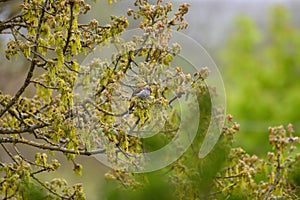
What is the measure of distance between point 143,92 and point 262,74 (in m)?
9.59

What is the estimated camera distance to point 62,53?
2.64 m

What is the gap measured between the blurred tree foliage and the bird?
733cm

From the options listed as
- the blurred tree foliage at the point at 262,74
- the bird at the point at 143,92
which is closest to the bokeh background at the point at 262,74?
the blurred tree foliage at the point at 262,74

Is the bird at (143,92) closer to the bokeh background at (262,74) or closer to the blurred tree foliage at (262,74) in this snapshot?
the bokeh background at (262,74)

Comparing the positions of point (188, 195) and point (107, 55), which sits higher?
point (107, 55)

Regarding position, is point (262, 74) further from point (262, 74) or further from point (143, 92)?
point (143, 92)

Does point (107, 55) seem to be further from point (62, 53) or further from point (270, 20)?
point (270, 20)

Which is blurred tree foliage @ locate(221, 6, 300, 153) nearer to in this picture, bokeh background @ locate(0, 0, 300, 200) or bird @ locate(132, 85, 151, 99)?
bokeh background @ locate(0, 0, 300, 200)

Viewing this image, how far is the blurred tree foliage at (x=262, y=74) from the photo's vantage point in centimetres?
1106

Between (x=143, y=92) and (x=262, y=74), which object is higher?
(x=262, y=74)

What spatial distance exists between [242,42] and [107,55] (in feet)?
33.9

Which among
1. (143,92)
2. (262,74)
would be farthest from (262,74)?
(143,92)

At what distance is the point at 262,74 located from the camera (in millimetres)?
12031

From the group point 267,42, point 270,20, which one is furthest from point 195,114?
point 267,42
